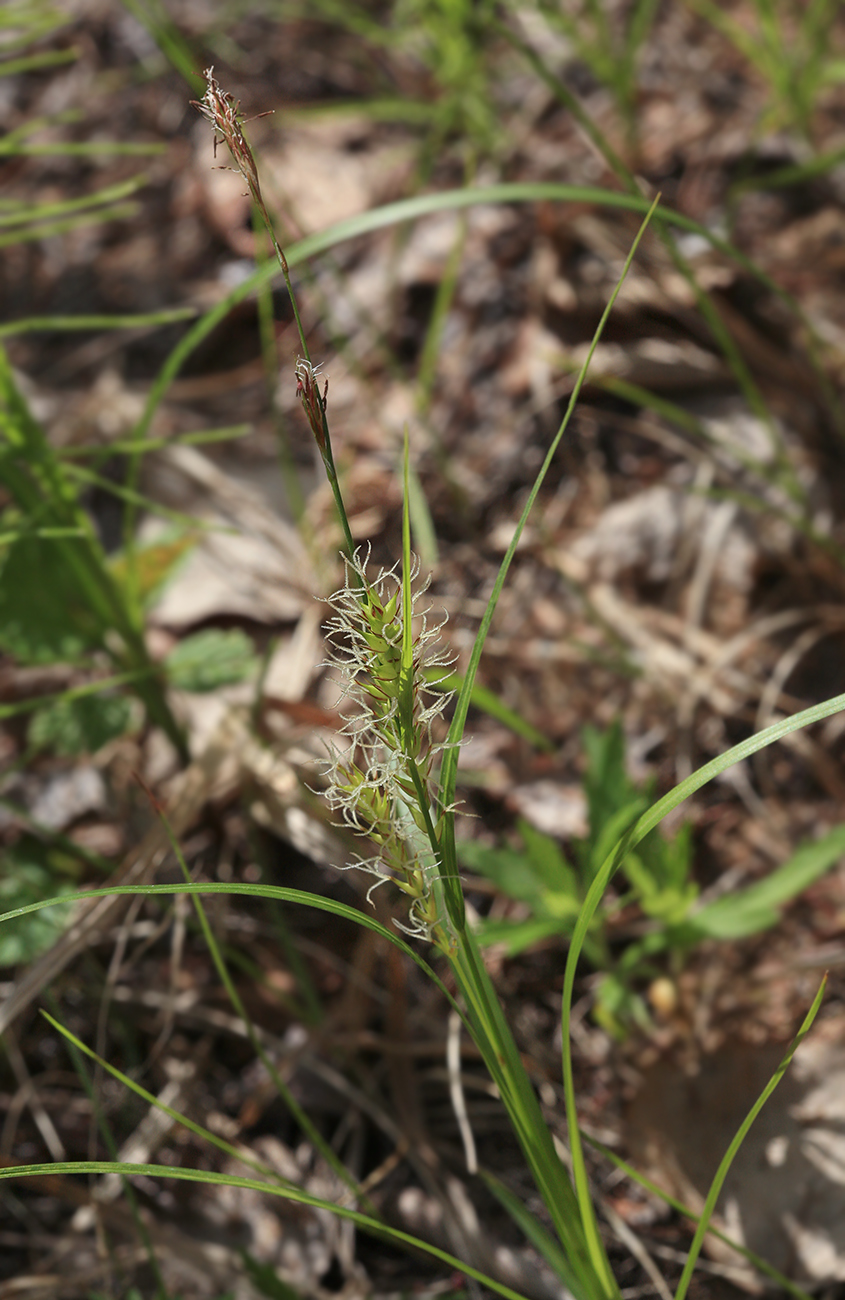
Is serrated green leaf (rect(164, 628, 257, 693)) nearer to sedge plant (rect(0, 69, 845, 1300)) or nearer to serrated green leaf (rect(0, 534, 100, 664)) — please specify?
serrated green leaf (rect(0, 534, 100, 664))

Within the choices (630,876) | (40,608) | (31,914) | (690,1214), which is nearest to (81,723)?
(40,608)

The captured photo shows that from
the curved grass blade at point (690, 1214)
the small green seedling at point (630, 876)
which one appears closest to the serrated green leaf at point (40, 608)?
the small green seedling at point (630, 876)

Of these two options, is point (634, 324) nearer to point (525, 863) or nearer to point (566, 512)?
point (566, 512)

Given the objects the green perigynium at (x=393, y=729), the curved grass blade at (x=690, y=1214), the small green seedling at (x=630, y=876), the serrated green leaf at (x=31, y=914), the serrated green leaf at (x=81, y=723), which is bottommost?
the curved grass blade at (x=690, y=1214)

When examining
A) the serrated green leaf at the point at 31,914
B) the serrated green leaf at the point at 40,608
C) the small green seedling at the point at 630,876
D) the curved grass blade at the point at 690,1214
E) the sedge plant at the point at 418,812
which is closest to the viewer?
the sedge plant at the point at 418,812

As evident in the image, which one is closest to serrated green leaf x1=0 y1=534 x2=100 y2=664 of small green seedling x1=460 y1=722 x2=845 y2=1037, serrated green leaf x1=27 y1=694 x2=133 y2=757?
serrated green leaf x1=27 y1=694 x2=133 y2=757

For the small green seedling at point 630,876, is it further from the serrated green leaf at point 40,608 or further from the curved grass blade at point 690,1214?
the serrated green leaf at point 40,608
